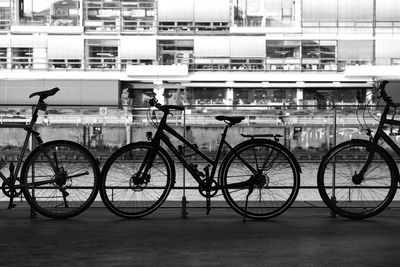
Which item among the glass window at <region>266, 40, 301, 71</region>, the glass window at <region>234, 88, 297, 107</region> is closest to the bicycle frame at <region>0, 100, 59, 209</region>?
the glass window at <region>234, 88, 297, 107</region>

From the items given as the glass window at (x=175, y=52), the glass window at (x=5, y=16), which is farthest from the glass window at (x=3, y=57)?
the glass window at (x=175, y=52)

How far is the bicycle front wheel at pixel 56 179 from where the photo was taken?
14.0 ft

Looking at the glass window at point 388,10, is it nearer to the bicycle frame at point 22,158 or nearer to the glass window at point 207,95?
the glass window at point 207,95

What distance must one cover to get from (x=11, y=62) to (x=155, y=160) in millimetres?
30117

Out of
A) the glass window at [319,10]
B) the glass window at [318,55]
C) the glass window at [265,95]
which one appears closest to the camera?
the glass window at [265,95]

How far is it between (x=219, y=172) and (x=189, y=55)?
2916 cm

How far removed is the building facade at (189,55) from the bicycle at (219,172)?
Result: 27954mm

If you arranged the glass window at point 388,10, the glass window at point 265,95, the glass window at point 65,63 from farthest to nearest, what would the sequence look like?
1. the glass window at point 388,10
2. the glass window at point 65,63
3. the glass window at point 265,95

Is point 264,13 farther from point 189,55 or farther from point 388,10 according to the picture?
point 388,10

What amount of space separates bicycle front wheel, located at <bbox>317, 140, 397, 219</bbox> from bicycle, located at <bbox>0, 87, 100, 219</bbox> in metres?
1.50

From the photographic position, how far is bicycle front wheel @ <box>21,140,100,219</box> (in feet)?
14.0

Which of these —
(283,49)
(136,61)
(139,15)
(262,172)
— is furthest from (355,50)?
(262,172)

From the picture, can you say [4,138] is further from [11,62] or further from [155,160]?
[11,62]

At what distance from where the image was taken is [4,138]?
239 inches
